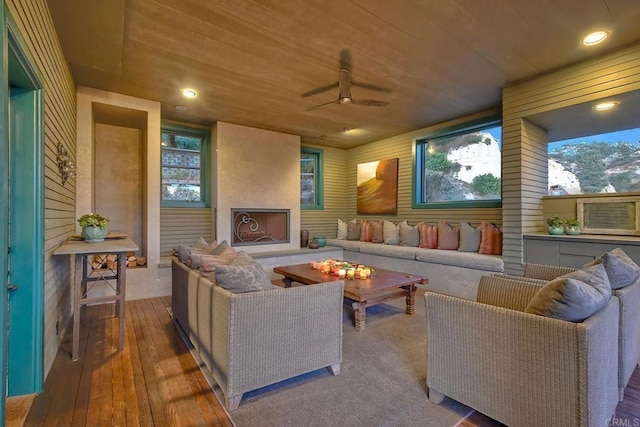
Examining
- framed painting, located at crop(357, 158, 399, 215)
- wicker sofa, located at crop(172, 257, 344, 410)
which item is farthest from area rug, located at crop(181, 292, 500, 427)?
framed painting, located at crop(357, 158, 399, 215)

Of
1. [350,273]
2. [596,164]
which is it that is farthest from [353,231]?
[596,164]

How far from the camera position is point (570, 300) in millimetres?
1433

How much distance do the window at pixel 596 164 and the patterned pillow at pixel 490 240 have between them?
0.91 metres

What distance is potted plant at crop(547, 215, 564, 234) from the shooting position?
3.73m

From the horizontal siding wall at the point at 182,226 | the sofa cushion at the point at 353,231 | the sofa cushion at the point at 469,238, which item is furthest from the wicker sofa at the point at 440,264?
the horizontal siding wall at the point at 182,226

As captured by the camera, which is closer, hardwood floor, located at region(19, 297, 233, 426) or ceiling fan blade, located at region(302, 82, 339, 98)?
hardwood floor, located at region(19, 297, 233, 426)

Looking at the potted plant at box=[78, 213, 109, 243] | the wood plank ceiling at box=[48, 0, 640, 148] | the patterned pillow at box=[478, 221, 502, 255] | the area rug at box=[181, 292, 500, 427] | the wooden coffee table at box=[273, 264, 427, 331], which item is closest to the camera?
the area rug at box=[181, 292, 500, 427]

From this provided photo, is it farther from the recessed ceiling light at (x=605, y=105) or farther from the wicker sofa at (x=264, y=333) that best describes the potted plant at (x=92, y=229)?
the recessed ceiling light at (x=605, y=105)

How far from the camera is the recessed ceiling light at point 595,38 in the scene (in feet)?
9.09

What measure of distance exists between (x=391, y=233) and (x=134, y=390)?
4620 millimetres

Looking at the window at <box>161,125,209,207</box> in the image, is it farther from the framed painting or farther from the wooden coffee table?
the framed painting

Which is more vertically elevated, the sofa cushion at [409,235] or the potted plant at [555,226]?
the potted plant at [555,226]

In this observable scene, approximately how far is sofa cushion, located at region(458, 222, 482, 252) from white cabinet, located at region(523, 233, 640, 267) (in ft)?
2.78

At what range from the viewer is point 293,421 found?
5.77 ft
